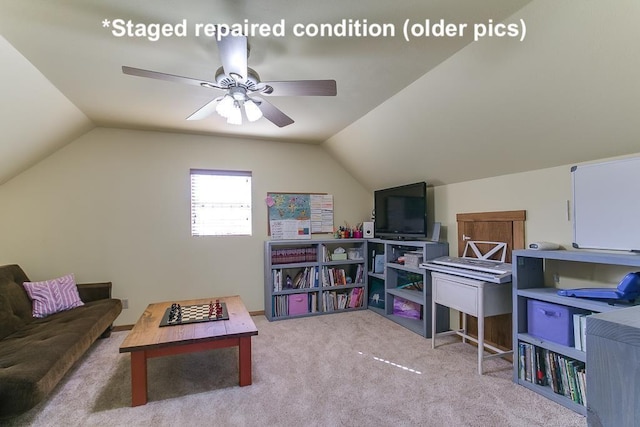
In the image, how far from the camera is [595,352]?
0.43m

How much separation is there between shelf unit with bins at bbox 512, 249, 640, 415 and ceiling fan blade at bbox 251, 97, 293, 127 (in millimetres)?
2033

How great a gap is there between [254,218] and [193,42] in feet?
8.13

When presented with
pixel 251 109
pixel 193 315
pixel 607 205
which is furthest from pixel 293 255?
pixel 607 205

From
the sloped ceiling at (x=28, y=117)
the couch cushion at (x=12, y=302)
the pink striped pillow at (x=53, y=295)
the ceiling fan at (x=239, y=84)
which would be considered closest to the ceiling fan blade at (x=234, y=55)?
the ceiling fan at (x=239, y=84)

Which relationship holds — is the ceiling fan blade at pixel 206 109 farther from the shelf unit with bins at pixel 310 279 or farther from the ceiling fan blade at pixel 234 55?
the shelf unit with bins at pixel 310 279

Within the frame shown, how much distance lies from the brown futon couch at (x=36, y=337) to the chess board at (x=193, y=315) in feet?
1.94

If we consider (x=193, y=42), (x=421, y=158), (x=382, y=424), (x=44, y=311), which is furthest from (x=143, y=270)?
(x=421, y=158)

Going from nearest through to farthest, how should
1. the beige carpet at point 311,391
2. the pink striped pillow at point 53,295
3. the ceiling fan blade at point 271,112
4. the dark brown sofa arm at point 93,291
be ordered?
the beige carpet at point 311,391, the ceiling fan blade at point 271,112, the pink striped pillow at point 53,295, the dark brown sofa arm at point 93,291

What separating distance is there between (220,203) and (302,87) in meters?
2.48

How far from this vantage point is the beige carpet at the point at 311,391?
1.95 m

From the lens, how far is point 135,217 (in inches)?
143

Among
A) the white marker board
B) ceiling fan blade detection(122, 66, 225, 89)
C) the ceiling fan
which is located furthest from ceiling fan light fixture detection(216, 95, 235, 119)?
the white marker board

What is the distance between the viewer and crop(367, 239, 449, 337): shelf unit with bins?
131 inches

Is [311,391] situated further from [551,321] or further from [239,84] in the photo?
[239,84]
